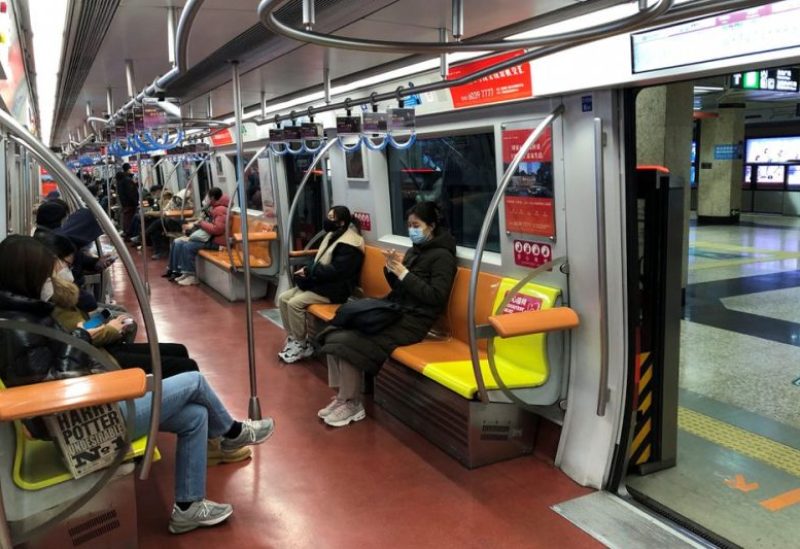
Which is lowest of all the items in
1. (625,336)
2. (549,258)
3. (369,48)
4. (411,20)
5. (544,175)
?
(625,336)

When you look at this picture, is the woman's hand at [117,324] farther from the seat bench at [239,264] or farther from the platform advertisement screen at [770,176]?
the platform advertisement screen at [770,176]

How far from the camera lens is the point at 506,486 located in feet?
10.9

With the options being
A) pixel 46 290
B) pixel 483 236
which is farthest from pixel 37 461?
pixel 483 236

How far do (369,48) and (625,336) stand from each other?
75.7 inches

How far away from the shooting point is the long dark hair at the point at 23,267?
261cm

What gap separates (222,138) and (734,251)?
8.12 meters

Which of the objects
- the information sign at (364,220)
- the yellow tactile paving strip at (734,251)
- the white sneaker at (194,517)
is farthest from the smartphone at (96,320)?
the yellow tactile paving strip at (734,251)

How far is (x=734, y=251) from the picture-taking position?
417 inches

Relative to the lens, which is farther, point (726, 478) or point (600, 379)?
point (726, 478)

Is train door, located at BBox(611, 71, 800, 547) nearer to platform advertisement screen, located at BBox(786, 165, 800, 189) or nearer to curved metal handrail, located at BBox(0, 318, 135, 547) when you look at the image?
curved metal handrail, located at BBox(0, 318, 135, 547)

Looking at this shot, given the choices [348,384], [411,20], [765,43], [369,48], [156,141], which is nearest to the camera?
[369,48]

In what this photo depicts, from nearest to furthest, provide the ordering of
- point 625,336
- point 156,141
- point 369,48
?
1. point 369,48
2. point 625,336
3. point 156,141

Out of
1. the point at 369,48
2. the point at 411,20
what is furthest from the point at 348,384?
the point at 369,48

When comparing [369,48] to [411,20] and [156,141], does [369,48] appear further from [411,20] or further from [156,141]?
[156,141]
